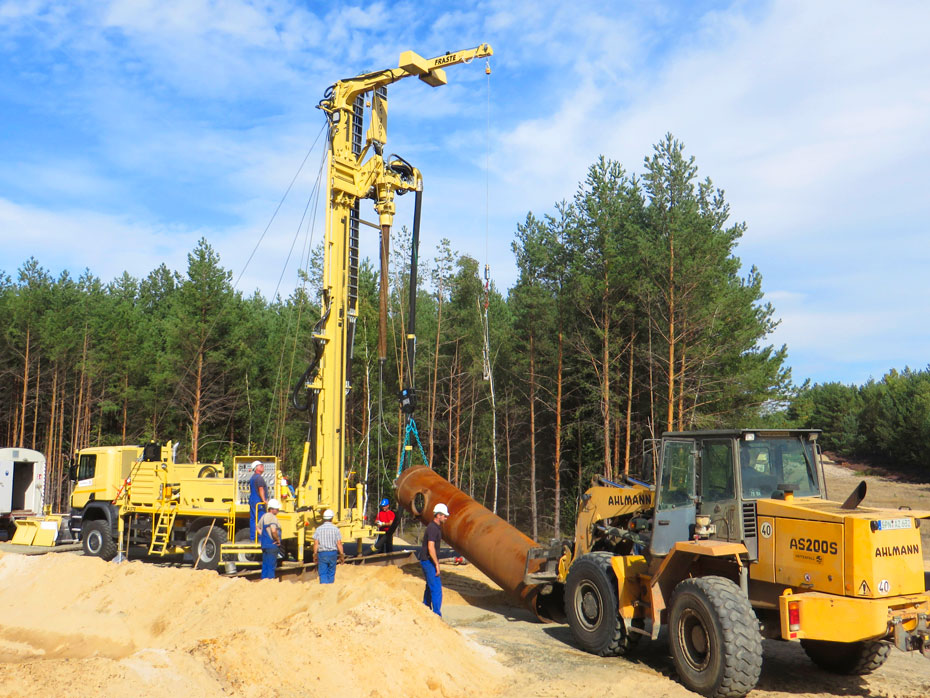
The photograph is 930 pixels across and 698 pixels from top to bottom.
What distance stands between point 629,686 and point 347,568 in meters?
7.10

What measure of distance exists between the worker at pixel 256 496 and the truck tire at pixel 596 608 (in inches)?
259

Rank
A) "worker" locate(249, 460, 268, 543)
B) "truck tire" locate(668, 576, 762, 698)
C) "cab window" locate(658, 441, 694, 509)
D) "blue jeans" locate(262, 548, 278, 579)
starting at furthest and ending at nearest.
A: 1. "worker" locate(249, 460, 268, 543)
2. "blue jeans" locate(262, 548, 278, 579)
3. "cab window" locate(658, 441, 694, 509)
4. "truck tire" locate(668, 576, 762, 698)

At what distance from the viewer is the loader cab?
795 cm

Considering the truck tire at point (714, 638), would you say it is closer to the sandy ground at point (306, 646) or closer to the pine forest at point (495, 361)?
the sandy ground at point (306, 646)

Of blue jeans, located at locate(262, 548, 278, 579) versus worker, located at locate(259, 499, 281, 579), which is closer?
worker, located at locate(259, 499, 281, 579)

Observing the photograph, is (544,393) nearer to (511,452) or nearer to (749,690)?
(511,452)

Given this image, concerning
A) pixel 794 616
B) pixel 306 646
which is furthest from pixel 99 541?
pixel 794 616

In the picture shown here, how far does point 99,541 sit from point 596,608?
491 inches

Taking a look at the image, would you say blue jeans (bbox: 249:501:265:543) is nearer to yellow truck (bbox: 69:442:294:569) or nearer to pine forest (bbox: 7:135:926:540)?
yellow truck (bbox: 69:442:294:569)

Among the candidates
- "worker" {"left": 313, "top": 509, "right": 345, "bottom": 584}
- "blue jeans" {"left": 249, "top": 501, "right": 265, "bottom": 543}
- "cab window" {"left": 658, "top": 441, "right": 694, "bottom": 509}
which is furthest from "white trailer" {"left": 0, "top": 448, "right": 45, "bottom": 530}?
"cab window" {"left": 658, "top": 441, "right": 694, "bottom": 509}

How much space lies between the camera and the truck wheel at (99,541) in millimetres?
16547

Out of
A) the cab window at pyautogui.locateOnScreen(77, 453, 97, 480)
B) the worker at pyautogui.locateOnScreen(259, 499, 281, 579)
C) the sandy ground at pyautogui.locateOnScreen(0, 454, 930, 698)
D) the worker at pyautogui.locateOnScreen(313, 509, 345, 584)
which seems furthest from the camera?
the cab window at pyautogui.locateOnScreen(77, 453, 97, 480)

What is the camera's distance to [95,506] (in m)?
17.0

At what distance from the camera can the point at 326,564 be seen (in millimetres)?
11125
